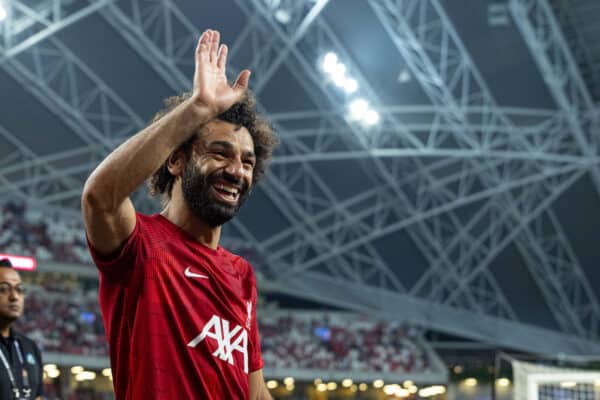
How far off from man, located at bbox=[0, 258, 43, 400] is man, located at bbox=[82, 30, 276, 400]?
311cm

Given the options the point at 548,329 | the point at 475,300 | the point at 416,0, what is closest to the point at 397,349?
the point at 475,300

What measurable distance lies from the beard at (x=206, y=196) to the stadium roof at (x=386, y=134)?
53.4ft

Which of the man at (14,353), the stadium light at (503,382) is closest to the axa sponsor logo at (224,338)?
the man at (14,353)

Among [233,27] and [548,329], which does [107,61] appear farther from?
[548,329]

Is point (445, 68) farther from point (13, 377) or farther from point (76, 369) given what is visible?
point (13, 377)

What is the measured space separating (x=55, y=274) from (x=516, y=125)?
1450cm

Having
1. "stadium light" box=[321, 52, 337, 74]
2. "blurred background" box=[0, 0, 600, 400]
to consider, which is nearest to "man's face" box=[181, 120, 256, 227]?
"blurred background" box=[0, 0, 600, 400]

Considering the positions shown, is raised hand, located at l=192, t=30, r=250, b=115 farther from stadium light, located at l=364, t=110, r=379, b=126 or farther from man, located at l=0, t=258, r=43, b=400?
stadium light, located at l=364, t=110, r=379, b=126

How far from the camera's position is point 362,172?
86.8 feet

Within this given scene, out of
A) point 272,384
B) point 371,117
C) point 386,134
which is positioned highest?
point 386,134

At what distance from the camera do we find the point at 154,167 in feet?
7.26

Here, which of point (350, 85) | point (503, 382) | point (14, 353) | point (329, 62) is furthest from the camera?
point (350, 85)

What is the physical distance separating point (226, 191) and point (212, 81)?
337mm

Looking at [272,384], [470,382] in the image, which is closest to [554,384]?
[470,382]
